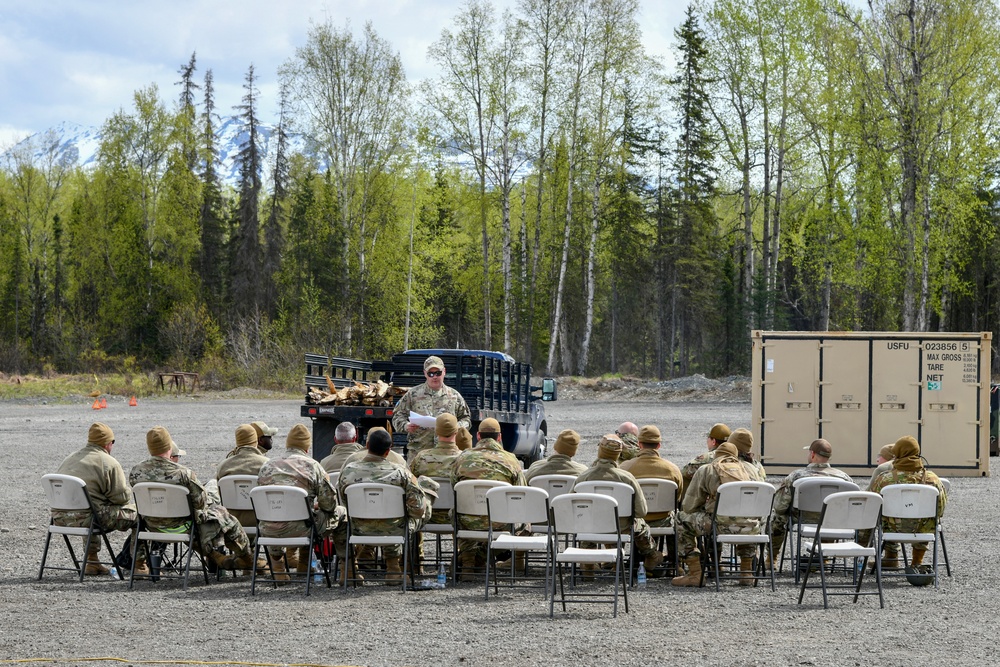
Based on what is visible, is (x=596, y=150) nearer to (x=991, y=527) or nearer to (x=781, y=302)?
(x=781, y=302)

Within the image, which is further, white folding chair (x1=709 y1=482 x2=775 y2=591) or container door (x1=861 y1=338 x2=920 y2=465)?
container door (x1=861 y1=338 x2=920 y2=465)

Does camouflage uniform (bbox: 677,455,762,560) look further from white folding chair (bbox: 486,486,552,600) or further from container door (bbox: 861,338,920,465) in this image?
container door (bbox: 861,338,920,465)

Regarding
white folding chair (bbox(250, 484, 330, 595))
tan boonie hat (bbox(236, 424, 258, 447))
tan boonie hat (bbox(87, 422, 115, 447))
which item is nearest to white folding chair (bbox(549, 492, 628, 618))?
white folding chair (bbox(250, 484, 330, 595))

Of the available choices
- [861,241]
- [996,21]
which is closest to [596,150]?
[861,241]

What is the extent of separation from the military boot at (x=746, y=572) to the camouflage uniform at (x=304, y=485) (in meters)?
3.37

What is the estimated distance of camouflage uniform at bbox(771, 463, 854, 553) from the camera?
9492 millimetres

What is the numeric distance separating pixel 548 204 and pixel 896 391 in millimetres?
39539

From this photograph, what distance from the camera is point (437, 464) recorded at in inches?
389

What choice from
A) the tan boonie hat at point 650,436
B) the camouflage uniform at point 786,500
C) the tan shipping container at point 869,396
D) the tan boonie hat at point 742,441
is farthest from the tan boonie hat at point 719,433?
the tan shipping container at point 869,396

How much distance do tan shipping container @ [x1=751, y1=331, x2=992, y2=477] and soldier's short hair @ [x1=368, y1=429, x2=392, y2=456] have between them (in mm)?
11147

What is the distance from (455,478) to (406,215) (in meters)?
39.0

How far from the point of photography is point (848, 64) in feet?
111

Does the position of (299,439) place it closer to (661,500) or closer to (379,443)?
(379,443)

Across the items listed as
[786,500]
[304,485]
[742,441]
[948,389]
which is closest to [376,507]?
[304,485]
